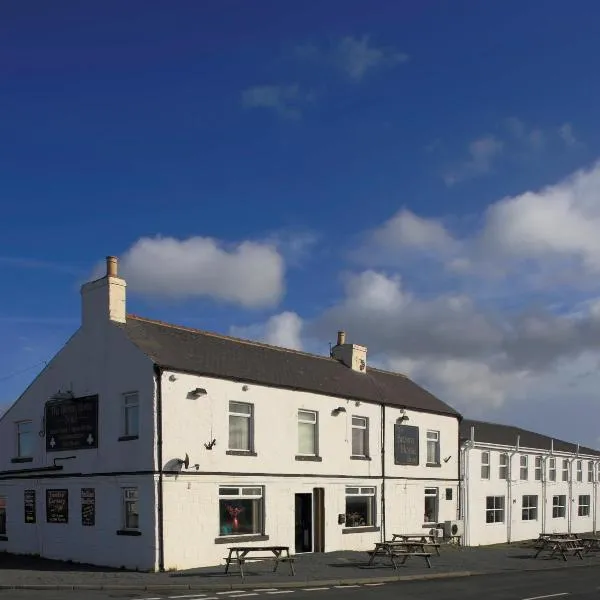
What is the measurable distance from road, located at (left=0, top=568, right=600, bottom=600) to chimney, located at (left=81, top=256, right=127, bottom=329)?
9195mm

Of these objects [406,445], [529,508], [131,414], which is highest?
[131,414]

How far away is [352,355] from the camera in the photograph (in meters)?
34.5

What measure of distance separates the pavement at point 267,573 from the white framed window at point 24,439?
3500mm

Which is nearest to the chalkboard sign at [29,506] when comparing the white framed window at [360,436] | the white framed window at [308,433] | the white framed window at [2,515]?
the white framed window at [2,515]

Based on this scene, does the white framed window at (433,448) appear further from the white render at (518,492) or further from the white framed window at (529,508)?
the white framed window at (529,508)

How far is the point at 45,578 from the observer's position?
841 inches

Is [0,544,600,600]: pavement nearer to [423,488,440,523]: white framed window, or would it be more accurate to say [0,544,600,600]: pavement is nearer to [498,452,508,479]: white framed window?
[423,488,440,523]: white framed window

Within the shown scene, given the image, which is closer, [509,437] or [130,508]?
[130,508]

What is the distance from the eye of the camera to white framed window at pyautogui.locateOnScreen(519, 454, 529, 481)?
4247cm

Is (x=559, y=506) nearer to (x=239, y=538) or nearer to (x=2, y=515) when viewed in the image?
(x=239, y=538)

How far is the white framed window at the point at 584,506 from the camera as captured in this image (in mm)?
48375

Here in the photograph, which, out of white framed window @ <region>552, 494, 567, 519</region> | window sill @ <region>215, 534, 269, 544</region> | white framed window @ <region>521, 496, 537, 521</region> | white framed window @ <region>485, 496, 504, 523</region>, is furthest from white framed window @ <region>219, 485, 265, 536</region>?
white framed window @ <region>552, 494, 567, 519</region>

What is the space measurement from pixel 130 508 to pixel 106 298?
6.66 meters

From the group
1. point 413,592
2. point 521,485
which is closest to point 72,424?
point 413,592
